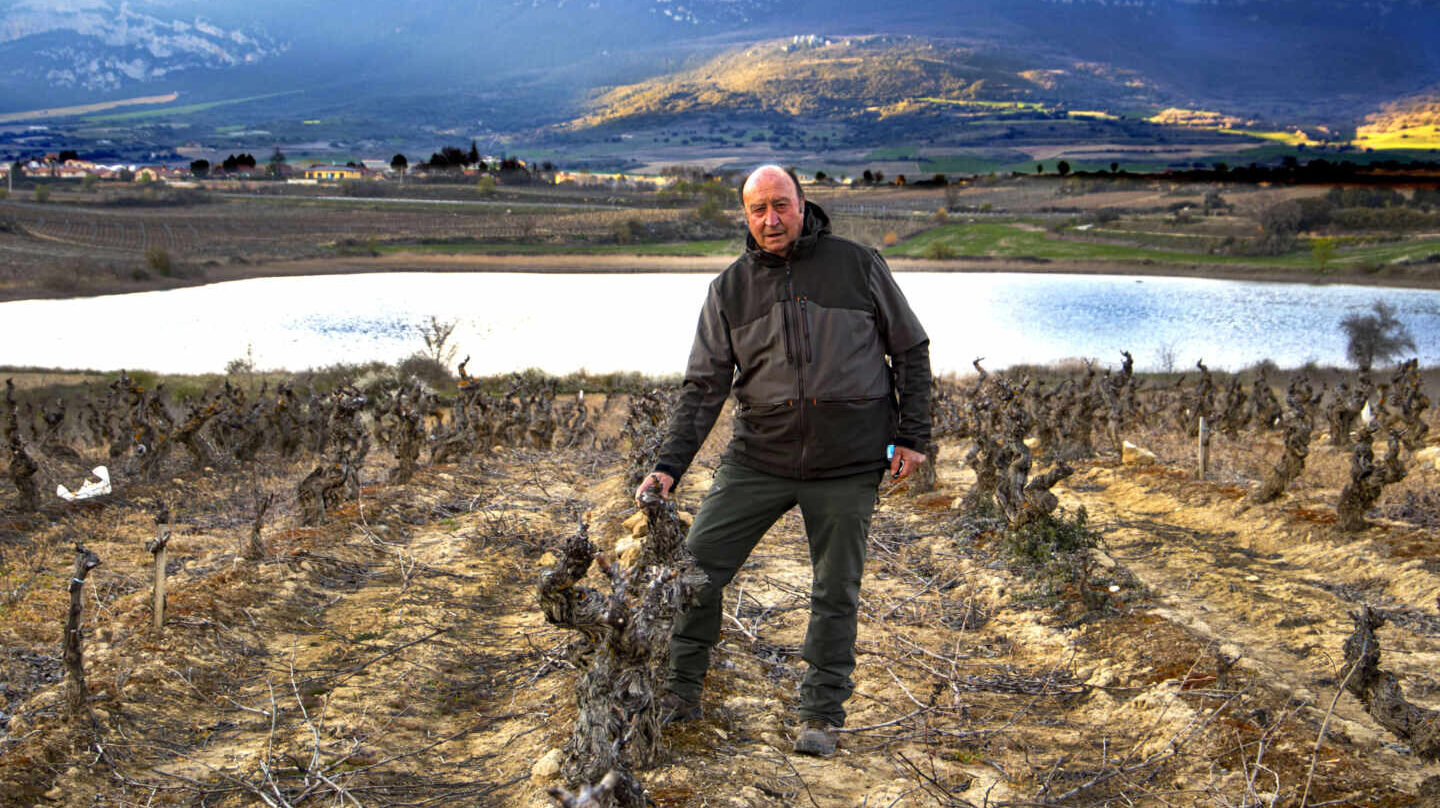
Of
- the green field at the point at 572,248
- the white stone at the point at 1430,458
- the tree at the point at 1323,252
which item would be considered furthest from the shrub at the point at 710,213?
the white stone at the point at 1430,458

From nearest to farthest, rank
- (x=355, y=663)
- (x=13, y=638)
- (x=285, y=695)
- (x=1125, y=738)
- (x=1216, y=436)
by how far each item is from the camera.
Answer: (x=1125, y=738), (x=285, y=695), (x=355, y=663), (x=13, y=638), (x=1216, y=436)

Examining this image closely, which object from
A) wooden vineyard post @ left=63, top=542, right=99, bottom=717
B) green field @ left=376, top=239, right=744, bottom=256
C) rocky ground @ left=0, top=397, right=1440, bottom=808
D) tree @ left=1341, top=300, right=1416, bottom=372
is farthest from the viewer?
green field @ left=376, top=239, right=744, bottom=256

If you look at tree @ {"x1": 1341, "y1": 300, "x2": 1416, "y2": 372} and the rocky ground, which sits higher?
the rocky ground

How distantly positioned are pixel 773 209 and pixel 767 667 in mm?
2291

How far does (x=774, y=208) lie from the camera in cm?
393

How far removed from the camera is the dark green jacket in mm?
3920

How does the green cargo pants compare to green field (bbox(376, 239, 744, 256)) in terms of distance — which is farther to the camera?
green field (bbox(376, 239, 744, 256))

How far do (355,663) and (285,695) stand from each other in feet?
1.37

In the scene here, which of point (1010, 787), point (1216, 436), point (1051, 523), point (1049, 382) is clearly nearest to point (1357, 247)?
point (1049, 382)

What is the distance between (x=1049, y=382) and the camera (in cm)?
2814

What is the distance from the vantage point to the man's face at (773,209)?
154 inches

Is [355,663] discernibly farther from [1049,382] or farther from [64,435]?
[1049,382]

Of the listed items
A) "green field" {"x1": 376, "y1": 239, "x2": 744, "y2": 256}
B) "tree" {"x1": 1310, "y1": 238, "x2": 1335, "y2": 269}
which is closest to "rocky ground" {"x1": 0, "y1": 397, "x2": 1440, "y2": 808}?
"tree" {"x1": 1310, "y1": 238, "x2": 1335, "y2": 269}

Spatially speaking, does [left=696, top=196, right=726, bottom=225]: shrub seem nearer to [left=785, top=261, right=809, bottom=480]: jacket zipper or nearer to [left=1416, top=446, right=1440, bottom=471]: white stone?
[left=1416, top=446, right=1440, bottom=471]: white stone
